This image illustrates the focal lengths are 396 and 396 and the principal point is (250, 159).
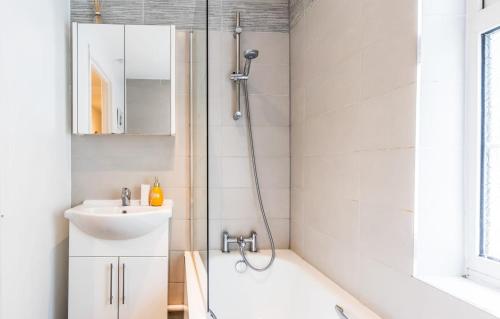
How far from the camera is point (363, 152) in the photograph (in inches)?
56.4

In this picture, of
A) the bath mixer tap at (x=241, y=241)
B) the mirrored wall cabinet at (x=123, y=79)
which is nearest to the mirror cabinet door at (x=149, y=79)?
the mirrored wall cabinet at (x=123, y=79)

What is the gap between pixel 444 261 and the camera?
1094 mm

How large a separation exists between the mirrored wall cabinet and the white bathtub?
0.92 metres

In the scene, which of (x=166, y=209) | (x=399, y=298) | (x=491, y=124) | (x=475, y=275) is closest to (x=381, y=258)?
(x=399, y=298)

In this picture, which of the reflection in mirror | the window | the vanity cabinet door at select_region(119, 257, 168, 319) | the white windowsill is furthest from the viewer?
the reflection in mirror

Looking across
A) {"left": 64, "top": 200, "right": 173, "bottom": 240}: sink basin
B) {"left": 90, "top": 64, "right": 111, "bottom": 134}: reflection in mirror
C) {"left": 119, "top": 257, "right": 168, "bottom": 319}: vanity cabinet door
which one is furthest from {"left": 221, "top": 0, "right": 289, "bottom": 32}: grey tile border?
{"left": 119, "top": 257, "right": 168, "bottom": 319}: vanity cabinet door

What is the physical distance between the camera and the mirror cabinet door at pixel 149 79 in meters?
2.39

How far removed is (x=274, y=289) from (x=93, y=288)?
0.98 m

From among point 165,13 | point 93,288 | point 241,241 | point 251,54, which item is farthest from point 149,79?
point 93,288

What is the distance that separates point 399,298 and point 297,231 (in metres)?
1.14

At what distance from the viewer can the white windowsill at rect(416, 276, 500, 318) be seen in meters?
0.87

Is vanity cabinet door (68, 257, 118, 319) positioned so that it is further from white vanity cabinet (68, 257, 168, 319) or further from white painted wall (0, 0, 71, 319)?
white painted wall (0, 0, 71, 319)

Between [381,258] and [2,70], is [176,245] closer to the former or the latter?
[2,70]

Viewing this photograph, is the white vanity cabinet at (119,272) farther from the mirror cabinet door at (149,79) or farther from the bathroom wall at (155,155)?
the mirror cabinet door at (149,79)
